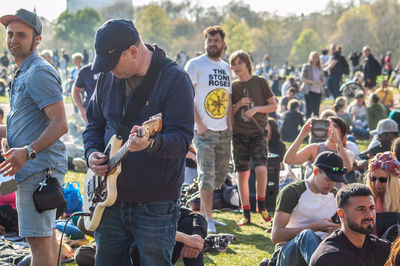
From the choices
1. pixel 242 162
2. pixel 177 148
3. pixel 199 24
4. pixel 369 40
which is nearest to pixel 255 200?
pixel 242 162

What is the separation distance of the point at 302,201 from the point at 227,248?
5.17 ft

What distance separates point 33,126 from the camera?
13.4ft

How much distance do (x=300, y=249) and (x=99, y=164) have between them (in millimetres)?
1666

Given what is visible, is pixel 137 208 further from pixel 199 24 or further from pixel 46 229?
pixel 199 24

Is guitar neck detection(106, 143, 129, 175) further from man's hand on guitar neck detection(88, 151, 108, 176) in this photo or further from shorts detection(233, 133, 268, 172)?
shorts detection(233, 133, 268, 172)

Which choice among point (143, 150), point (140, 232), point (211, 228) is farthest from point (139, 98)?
point (211, 228)

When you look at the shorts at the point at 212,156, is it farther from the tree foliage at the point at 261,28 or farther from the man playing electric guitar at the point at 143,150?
the tree foliage at the point at 261,28

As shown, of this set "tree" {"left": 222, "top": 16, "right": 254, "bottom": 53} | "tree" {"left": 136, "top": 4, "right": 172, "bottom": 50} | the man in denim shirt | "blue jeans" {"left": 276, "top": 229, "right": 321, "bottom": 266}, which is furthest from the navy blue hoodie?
"tree" {"left": 136, "top": 4, "right": 172, "bottom": 50}

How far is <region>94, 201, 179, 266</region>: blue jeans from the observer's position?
3.35 metres

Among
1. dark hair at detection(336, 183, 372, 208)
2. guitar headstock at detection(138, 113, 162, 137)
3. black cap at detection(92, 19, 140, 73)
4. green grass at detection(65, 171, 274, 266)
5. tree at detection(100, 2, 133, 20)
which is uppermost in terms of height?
tree at detection(100, 2, 133, 20)

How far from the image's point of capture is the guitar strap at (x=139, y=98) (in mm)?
3357

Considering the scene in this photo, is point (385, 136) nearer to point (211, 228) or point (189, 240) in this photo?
point (211, 228)

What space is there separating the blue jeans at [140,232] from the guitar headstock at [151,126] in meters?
0.47

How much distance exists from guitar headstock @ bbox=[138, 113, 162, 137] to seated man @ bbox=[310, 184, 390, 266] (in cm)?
138
